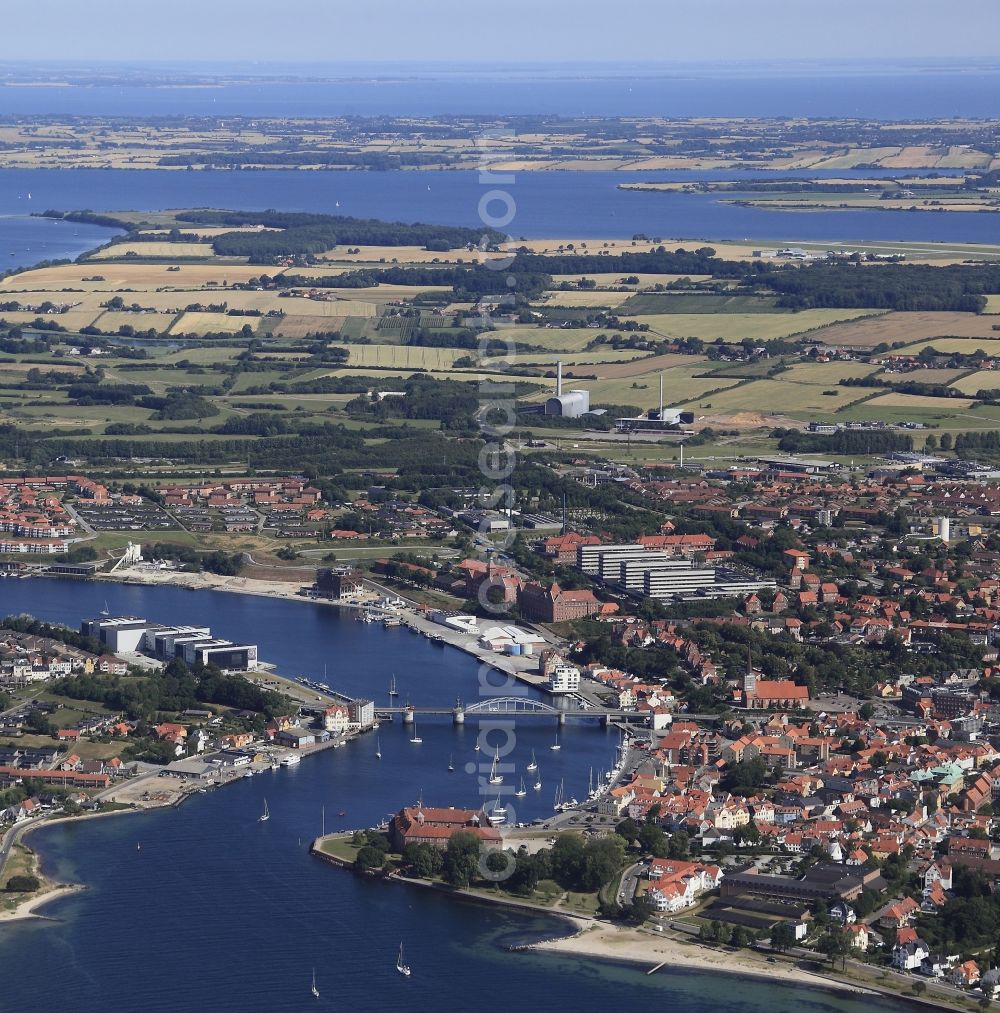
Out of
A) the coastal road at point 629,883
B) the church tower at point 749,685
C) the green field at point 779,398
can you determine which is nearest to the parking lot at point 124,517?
the church tower at point 749,685

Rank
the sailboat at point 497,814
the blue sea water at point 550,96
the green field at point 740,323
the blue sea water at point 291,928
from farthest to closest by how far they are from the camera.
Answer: the blue sea water at point 550,96 → the green field at point 740,323 → the sailboat at point 497,814 → the blue sea water at point 291,928

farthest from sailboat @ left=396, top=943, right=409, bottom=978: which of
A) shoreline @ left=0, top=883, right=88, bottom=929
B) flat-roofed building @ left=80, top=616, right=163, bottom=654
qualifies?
flat-roofed building @ left=80, top=616, right=163, bottom=654

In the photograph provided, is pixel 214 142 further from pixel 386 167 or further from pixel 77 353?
pixel 77 353

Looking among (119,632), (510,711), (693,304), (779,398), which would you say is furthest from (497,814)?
(693,304)

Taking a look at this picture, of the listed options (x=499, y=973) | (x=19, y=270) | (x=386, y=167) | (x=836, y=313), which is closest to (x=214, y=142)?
(x=386, y=167)

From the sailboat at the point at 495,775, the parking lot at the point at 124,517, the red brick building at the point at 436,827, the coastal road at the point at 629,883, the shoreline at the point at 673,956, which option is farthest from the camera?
the parking lot at the point at 124,517

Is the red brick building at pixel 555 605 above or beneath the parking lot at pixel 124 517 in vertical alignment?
above

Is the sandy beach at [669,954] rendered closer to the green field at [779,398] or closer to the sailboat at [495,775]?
the sailboat at [495,775]
